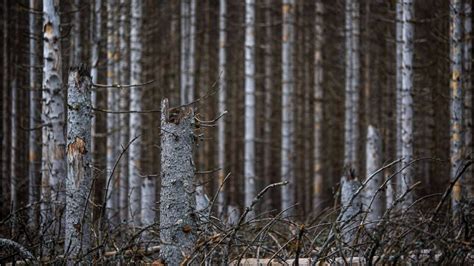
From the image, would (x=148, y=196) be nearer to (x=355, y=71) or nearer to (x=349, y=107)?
(x=349, y=107)

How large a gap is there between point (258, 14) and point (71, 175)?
18297 mm

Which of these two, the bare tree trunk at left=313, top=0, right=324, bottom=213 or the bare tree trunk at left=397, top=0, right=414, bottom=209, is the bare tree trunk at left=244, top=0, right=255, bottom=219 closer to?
the bare tree trunk at left=313, top=0, right=324, bottom=213

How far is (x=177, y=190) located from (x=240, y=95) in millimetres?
18692

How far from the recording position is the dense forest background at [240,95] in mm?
9625

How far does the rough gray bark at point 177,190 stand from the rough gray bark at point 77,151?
0.96 meters

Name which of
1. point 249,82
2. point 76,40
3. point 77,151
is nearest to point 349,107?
point 249,82

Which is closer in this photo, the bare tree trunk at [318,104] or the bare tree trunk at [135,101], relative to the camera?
the bare tree trunk at [135,101]

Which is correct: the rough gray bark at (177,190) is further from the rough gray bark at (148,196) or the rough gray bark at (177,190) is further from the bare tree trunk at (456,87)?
the bare tree trunk at (456,87)

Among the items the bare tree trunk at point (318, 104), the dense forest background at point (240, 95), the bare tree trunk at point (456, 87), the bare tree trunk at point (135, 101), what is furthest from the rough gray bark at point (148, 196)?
the bare tree trunk at point (318, 104)

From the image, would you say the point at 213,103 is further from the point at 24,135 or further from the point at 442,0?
the point at 442,0

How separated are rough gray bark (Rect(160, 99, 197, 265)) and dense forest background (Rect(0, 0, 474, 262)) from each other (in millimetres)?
245

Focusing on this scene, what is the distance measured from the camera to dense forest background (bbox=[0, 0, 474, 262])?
9.62 metres

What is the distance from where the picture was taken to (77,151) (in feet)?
18.4

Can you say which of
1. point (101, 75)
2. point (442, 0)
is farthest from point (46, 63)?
point (442, 0)
